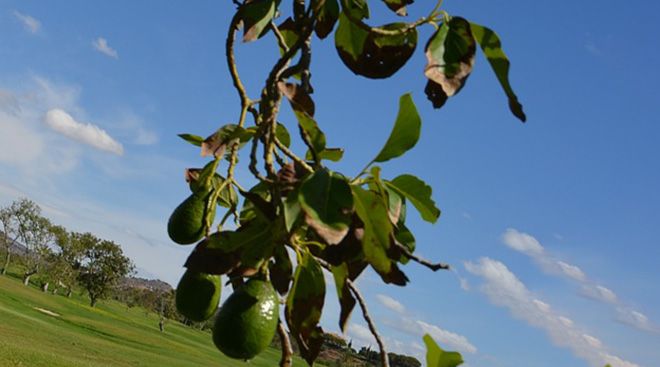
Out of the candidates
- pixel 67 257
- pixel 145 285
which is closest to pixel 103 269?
pixel 67 257

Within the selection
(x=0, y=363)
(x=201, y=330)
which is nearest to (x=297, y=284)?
(x=0, y=363)

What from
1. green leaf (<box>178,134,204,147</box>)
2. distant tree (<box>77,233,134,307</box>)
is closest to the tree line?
distant tree (<box>77,233,134,307</box>)

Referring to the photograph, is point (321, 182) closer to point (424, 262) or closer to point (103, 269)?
point (424, 262)

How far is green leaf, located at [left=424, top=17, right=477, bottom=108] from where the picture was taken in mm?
793

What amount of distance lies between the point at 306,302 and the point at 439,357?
0.19 meters

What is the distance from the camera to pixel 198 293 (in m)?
1.04

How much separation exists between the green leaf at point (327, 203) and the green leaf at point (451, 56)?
183 mm

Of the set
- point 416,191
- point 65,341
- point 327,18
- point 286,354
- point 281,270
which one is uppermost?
point 327,18

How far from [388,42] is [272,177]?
269mm

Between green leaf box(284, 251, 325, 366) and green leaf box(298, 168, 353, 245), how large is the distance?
0.57 ft

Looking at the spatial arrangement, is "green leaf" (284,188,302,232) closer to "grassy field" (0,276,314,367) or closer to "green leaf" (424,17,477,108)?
"green leaf" (424,17,477,108)

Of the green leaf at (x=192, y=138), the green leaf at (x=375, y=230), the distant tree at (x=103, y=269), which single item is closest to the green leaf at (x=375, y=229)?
the green leaf at (x=375, y=230)

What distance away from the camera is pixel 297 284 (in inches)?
34.3

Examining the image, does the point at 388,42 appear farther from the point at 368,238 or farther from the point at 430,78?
the point at 368,238
